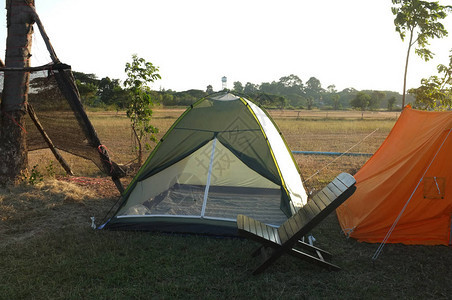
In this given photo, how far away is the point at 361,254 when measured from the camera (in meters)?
4.12

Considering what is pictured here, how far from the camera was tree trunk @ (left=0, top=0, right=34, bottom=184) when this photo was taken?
5.84 m

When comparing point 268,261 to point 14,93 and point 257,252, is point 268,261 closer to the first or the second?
point 257,252

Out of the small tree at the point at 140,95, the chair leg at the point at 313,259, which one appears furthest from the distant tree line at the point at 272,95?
the chair leg at the point at 313,259

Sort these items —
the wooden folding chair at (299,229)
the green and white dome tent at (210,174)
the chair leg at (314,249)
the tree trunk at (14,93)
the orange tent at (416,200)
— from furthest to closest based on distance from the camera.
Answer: the tree trunk at (14,93)
the green and white dome tent at (210,174)
the orange tent at (416,200)
the chair leg at (314,249)
the wooden folding chair at (299,229)

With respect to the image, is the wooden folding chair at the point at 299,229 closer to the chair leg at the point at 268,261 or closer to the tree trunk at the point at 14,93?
the chair leg at the point at 268,261

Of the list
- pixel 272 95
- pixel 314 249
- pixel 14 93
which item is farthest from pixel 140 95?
pixel 272 95

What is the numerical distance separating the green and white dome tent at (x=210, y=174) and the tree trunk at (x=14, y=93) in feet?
7.58

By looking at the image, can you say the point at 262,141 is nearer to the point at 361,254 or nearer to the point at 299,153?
the point at 361,254

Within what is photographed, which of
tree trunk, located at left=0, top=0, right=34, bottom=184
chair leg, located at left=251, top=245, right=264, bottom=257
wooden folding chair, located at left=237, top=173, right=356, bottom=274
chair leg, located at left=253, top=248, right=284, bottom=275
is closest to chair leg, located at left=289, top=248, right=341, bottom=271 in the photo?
wooden folding chair, located at left=237, top=173, right=356, bottom=274

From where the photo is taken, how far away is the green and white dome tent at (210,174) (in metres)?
4.68

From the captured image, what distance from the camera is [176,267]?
376 centimetres

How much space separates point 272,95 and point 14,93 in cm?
1308

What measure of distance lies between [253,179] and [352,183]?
324 cm

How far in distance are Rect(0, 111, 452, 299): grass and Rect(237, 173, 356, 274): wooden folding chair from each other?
0.54ft
